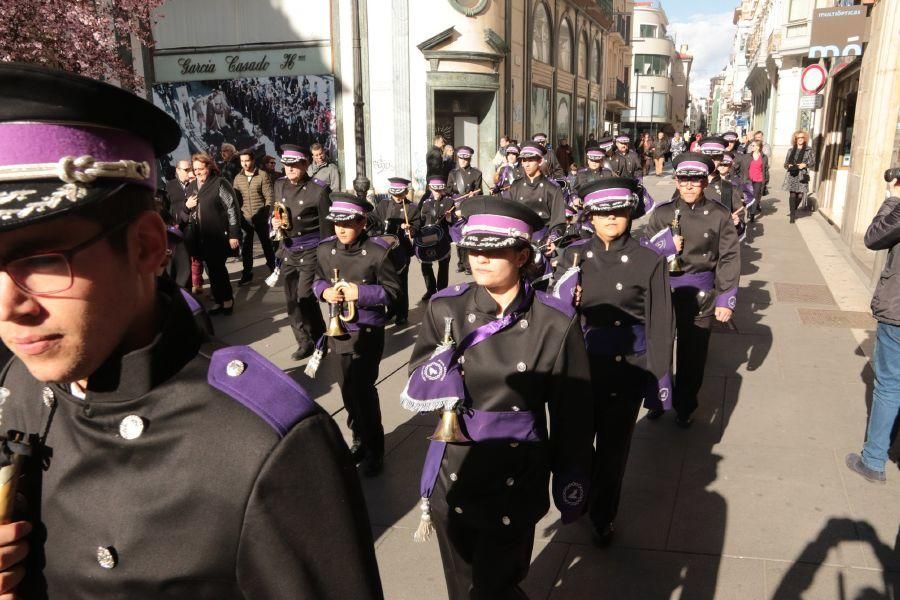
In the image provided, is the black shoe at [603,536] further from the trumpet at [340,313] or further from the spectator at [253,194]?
the spectator at [253,194]

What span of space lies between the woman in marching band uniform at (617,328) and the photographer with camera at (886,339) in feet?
5.49

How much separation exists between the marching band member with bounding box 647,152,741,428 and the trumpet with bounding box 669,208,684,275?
0.04m

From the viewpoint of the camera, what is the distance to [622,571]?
410cm

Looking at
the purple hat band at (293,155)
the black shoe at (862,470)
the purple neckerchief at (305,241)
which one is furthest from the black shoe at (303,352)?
the black shoe at (862,470)

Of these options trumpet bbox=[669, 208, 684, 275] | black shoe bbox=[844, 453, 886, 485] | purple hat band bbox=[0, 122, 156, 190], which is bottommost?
black shoe bbox=[844, 453, 886, 485]

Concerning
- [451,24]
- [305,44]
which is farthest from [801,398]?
[305,44]

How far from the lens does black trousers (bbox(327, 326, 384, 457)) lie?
5.27 meters

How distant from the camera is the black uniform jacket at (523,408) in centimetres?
305

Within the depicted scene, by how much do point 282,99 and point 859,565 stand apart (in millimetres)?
20727

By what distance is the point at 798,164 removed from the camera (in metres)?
16.5

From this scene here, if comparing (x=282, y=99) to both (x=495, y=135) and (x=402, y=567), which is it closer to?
(x=495, y=135)

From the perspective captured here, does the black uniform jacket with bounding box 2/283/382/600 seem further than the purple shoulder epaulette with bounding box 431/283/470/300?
No

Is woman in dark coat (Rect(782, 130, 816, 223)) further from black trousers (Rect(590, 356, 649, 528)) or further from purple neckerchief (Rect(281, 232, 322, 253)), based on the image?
black trousers (Rect(590, 356, 649, 528))

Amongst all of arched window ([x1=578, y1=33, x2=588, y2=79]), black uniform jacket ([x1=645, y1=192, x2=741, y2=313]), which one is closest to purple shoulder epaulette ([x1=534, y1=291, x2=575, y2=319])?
black uniform jacket ([x1=645, y1=192, x2=741, y2=313])
